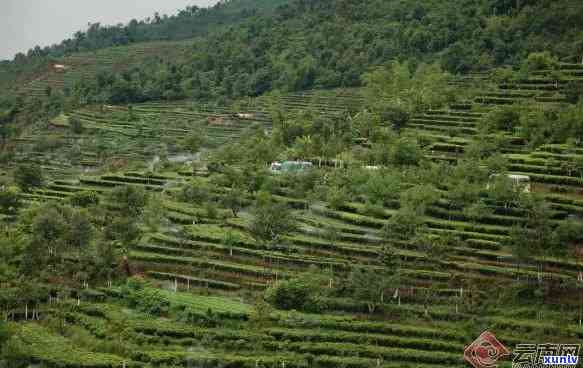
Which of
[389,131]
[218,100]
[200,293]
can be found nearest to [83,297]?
[200,293]

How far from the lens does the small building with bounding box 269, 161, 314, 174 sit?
42.9 metres

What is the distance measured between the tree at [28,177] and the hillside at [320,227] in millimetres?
286

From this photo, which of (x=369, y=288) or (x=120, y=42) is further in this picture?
(x=120, y=42)

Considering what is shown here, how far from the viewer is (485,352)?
25328 millimetres

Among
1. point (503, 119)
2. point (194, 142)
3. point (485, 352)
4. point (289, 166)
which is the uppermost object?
point (503, 119)

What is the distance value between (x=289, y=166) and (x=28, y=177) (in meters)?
12.9

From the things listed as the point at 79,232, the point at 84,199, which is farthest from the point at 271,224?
the point at 84,199

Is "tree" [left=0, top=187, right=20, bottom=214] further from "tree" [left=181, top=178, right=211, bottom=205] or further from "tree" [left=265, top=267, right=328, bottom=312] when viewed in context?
"tree" [left=265, top=267, right=328, bottom=312]

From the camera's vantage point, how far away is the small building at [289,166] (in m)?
42.9

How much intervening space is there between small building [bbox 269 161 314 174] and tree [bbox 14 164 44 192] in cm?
1159

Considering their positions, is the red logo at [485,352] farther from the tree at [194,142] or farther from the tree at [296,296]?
the tree at [194,142]

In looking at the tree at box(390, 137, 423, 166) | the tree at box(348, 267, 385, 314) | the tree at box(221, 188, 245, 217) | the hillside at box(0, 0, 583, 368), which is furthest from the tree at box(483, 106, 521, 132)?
the tree at box(348, 267, 385, 314)

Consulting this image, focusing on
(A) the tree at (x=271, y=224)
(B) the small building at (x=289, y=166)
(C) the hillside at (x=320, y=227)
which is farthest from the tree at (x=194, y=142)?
(A) the tree at (x=271, y=224)

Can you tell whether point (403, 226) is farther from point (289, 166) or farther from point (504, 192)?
point (289, 166)
